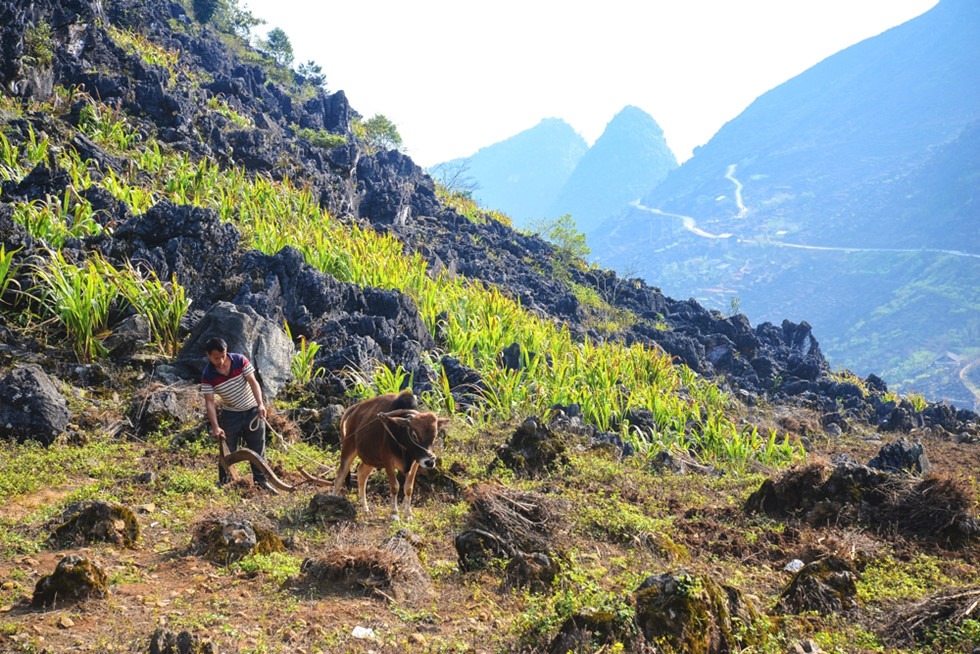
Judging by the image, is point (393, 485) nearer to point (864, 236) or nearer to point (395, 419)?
point (395, 419)

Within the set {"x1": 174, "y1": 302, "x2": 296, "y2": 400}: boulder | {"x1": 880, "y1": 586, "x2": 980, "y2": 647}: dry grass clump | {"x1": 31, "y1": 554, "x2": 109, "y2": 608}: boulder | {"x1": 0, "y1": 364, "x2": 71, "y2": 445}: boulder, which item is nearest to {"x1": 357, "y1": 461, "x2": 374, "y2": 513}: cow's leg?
{"x1": 31, "y1": 554, "x2": 109, "y2": 608}: boulder

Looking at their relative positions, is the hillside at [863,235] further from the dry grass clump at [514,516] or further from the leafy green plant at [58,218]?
the dry grass clump at [514,516]

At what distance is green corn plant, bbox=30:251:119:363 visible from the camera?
9.82 m

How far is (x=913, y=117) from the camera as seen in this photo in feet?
589

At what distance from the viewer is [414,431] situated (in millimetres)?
6004

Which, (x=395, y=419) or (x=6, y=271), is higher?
(x=6, y=271)

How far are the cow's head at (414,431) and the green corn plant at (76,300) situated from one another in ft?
20.3

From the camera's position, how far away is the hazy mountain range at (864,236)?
9044 cm

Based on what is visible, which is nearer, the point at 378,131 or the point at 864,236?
the point at 378,131

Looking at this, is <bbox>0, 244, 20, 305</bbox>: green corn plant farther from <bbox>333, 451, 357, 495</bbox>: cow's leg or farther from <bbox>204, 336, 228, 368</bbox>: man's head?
<bbox>333, 451, 357, 495</bbox>: cow's leg

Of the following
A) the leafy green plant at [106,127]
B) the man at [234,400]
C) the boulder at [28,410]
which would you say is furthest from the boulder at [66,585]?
the leafy green plant at [106,127]

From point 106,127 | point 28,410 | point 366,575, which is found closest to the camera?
point 366,575

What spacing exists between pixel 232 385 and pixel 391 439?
1839 mm

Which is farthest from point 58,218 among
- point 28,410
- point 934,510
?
point 934,510
